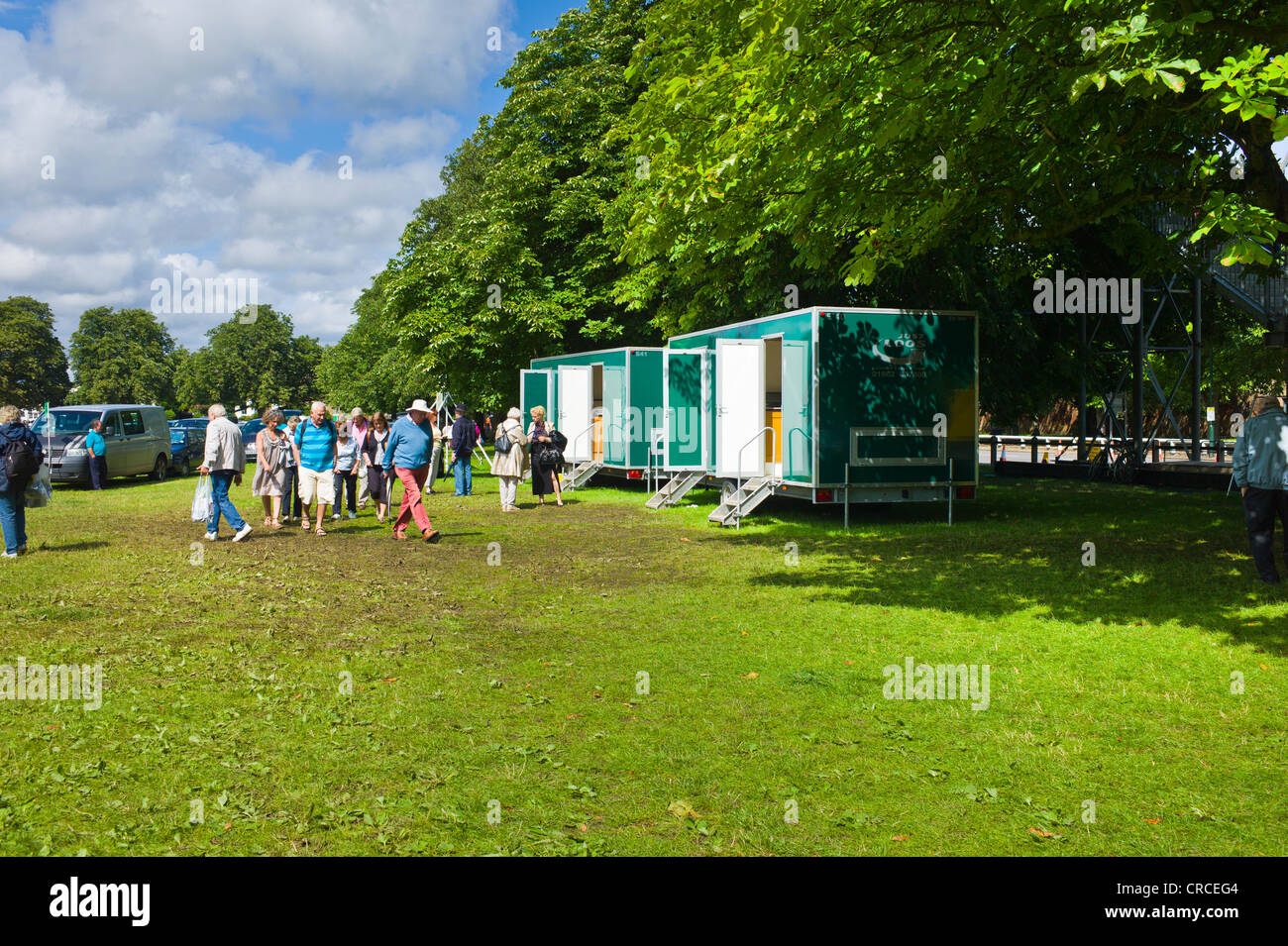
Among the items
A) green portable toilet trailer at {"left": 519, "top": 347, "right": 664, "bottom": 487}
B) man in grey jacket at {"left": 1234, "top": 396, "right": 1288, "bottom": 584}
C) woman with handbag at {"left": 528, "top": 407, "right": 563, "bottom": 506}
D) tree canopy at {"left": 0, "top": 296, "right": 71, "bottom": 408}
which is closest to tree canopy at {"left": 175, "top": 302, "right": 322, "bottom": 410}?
tree canopy at {"left": 0, "top": 296, "right": 71, "bottom": 408}

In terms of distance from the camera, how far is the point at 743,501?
16.8m

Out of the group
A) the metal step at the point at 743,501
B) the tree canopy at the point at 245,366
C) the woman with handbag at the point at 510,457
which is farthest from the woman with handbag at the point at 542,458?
the tree canopy at the point at 245,366

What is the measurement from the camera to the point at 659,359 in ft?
74.2

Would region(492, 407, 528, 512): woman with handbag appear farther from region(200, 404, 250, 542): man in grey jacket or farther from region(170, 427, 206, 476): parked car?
region(170, 427, 206, 476): parked car

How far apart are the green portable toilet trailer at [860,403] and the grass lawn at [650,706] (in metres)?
3.13

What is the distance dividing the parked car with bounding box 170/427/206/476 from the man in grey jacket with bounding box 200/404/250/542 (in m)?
18.6

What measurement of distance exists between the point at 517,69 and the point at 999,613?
95.3 feet

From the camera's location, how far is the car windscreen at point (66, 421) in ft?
87.0

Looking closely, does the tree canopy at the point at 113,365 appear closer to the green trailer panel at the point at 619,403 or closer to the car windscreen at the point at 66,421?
the car windscreen at the point at 66,421

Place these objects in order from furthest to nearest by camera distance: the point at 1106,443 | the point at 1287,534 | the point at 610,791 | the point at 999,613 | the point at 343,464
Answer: the point at 1106,443 → the point at 343,464 → the point at 1287,534 → the point at 999,613 → the point at 610,791

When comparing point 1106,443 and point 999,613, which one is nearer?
point 999,613

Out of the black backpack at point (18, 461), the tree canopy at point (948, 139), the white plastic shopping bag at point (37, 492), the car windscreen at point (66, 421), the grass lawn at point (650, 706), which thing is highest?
the tree canopy at point (948, 139)
